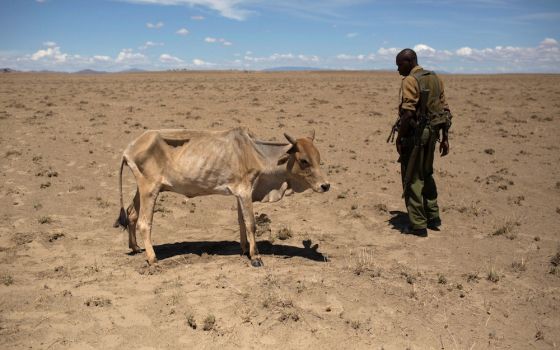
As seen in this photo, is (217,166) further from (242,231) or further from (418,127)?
(418,127)

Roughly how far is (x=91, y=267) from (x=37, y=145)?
27.4 ft

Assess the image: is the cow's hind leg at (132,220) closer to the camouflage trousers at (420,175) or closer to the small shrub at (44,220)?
the small shrub at (44,220)

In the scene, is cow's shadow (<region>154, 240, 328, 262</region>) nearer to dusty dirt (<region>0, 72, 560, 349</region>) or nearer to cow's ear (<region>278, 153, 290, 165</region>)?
dusty dirt (<region>0, 72, 560, 349</region>)

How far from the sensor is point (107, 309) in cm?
490

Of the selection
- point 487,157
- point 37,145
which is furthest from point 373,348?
point 37,145

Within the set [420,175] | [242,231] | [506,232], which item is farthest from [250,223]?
[506,232]

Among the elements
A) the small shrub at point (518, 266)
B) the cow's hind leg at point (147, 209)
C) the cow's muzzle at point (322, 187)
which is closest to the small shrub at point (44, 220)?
the cow's hind leg at point (147, 209)

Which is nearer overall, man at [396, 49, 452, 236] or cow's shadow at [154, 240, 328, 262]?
cow's shadow at [154, 240, 328, 262]

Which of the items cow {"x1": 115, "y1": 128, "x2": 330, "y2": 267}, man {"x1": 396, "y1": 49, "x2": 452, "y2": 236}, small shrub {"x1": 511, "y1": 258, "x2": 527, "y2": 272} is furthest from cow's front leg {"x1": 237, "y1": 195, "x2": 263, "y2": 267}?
small shrub {"x1": 511, "y1": 258, "x2": 527, "y2": 272}

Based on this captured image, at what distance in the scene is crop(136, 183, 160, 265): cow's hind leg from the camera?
594 cm

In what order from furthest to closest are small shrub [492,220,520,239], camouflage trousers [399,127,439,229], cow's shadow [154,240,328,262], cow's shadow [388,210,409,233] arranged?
cow's shadow [388,210,409,233], small shrub [492,220,520,239], camouflage trousers [399,127,439,229], cow's shadow [154,240,328,262]

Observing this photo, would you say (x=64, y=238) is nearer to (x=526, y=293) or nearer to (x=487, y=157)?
(x=526, y=293)

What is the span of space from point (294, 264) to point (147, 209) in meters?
2.08

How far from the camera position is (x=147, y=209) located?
19.6 feet
